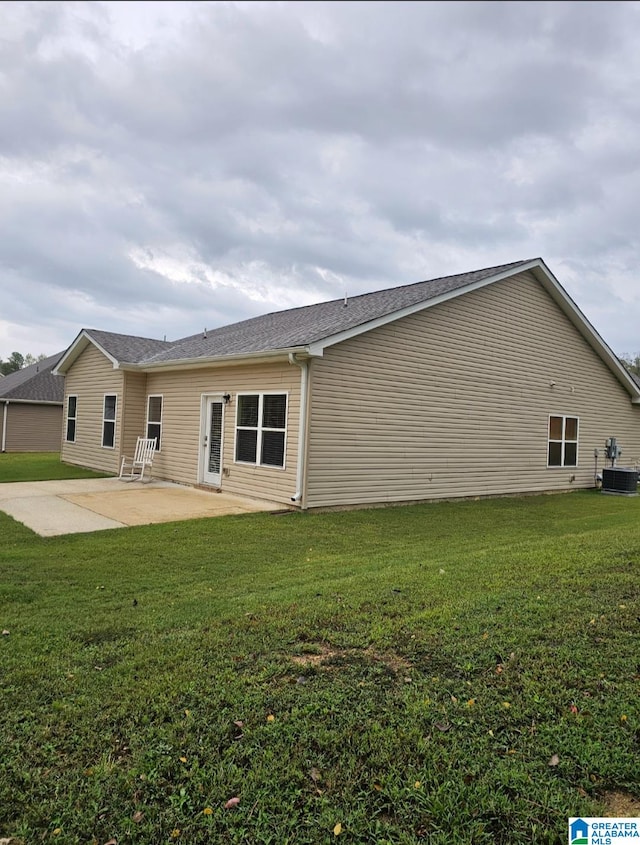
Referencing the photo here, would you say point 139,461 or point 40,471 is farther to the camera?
point 40,471

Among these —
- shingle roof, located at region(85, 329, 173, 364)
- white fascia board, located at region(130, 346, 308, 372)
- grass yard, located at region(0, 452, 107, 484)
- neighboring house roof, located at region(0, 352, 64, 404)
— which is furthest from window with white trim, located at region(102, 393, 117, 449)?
neighboring house roof, located at region(0, 352, 64, 404)

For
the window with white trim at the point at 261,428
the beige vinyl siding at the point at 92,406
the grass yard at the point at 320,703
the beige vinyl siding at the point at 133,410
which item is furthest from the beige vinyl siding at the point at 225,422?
the grass yard at the point at 320,703

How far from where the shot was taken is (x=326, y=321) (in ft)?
37.1

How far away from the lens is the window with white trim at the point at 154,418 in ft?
45.4

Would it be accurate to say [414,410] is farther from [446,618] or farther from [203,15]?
[203,15]

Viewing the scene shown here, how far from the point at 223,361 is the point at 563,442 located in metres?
9.80

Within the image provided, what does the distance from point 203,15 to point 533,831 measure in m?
3.86

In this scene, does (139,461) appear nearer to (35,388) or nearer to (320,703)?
(320,703)

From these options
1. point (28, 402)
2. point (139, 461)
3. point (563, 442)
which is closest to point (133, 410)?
point (139, 461)

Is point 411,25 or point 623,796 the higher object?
point 411,25

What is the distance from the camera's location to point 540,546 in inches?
261

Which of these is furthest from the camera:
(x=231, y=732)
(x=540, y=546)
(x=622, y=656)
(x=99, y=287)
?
(x=99, y=287)

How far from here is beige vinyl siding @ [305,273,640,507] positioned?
10016 mm

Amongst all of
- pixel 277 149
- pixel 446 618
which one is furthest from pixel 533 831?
pixel 277 149
